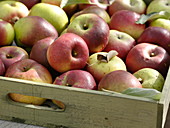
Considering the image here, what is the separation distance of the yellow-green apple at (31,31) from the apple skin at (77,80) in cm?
26

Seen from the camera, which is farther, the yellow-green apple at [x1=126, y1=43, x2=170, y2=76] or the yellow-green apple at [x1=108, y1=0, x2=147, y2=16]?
the yellow-green apple at [x1=108, y1=0, x2=147, y2=16]

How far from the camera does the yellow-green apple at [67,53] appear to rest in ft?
3.20

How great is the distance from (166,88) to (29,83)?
329 millimetres

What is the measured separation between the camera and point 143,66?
1.06 meters

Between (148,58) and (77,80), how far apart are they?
265 millimetres

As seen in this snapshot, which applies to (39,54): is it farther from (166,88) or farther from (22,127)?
(166,88)

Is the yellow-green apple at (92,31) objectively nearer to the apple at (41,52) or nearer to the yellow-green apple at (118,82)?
the apple at (41,52)

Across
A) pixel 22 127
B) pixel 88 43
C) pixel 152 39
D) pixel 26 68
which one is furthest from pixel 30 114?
pixel 152 39

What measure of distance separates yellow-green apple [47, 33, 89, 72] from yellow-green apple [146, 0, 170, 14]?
48 centimetres

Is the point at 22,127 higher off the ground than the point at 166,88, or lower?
lower

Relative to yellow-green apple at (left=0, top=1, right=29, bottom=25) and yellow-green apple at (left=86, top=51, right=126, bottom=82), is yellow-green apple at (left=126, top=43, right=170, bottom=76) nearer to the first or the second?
yellow-green apple at (left=86, top=51, right=126, bottom=82)

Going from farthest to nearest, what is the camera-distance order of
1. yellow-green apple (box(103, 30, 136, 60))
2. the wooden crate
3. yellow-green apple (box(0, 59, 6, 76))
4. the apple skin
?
yellow-green apple (box(103, 30, 136, 60)), yellow-green apple (box(0, 59, 6, 76)), the apple skin, the wooden crate

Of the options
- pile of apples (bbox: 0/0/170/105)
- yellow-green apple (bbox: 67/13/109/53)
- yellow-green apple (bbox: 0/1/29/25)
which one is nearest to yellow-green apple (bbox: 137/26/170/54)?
pile of apples (bbox: 0/0/170/105)

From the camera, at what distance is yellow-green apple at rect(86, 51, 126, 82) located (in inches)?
39.9
